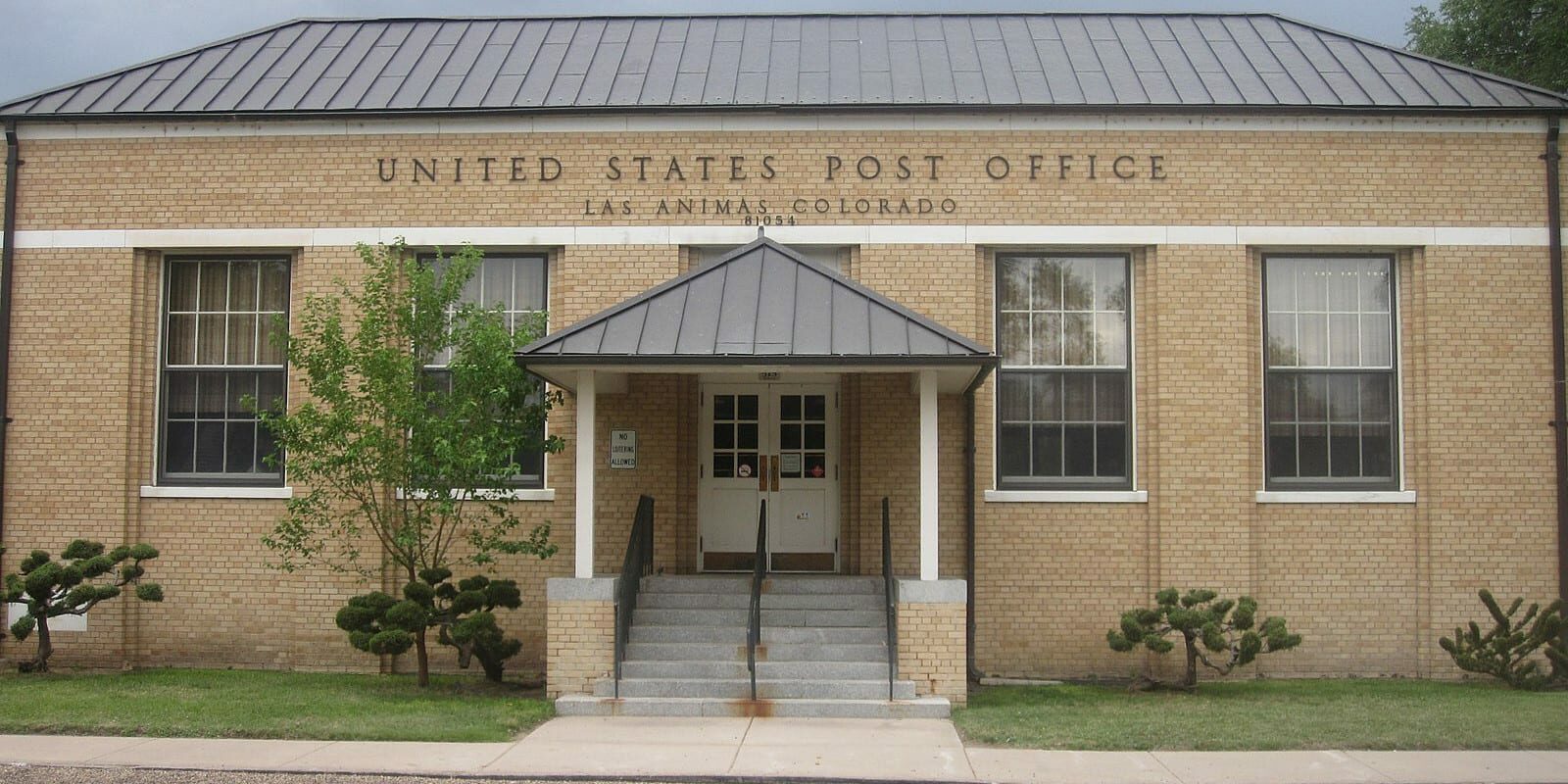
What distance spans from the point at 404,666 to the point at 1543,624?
36.8 ft

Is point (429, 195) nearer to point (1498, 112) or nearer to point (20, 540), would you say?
point (20, 540)

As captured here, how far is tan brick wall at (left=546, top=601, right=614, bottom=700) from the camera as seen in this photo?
10664 mm

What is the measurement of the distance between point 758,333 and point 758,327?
10cm

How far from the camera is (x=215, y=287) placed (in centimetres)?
1349

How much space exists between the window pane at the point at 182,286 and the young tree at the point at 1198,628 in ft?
33.3

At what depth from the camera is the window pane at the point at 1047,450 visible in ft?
42.6

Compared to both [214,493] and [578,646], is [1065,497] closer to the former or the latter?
[578,646]

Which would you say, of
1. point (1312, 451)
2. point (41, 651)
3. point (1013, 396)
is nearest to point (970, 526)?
point (1013, 396)

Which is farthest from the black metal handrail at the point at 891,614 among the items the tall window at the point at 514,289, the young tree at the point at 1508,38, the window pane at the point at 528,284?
the young tree at the point at 1508,38

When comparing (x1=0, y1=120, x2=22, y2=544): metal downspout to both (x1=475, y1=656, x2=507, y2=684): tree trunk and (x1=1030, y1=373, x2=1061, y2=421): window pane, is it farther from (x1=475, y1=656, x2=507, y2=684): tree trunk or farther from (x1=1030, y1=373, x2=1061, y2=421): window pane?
(x1=1030, y1=373, x2=1061, y2=421): window pane

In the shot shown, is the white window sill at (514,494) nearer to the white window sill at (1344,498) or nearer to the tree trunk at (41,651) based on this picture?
the tree trunk at (41,651)

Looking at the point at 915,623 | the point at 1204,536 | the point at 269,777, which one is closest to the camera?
the point at 269,777

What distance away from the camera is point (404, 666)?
13.1 metres

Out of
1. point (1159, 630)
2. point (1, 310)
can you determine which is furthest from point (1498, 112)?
point (1, 310)
